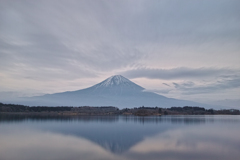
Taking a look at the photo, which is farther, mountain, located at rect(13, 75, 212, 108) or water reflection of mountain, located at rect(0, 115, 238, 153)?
mountain, located at rect(13, 75, 212, 108)

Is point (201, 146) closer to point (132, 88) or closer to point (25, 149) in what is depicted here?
point (25, 149)

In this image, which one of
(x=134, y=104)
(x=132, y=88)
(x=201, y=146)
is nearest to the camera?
(x=201, y=146)

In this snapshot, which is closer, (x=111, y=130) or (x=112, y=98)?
(x=111, y=130)

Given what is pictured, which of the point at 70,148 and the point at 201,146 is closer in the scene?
the point at 70,148

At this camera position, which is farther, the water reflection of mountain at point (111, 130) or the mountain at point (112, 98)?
the mountain at point (112, 98)

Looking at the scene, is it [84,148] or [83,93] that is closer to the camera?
[84,148]

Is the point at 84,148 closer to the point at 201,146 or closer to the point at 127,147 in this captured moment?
the point at 127,147

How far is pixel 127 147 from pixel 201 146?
4.32m

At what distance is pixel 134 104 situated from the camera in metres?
147

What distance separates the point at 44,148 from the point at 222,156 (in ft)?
29.4

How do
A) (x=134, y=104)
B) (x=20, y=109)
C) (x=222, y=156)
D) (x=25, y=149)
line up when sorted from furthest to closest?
1. (x=134, y=104)
2. (x=20, y=109)
3. (x=25, y=149)
4. (x=222, y=156)

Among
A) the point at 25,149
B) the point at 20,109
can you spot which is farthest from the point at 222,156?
the point at 20,109

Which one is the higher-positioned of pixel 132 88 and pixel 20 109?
pixel 132 88

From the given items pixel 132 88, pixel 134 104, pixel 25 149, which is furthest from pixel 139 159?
pixel 132 88
